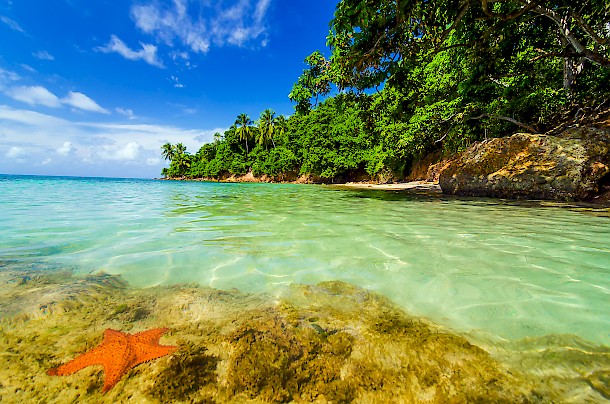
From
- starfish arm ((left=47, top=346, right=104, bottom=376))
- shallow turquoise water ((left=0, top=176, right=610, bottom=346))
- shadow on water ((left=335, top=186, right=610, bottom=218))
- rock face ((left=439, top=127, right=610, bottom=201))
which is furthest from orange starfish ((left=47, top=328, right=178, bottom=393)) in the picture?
rock face ((left=439, top=127, right=610, bottom=201))

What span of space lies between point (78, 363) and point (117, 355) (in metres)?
0.17

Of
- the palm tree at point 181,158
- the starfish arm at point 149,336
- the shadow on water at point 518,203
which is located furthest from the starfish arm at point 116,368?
the palm tree at point 181,158

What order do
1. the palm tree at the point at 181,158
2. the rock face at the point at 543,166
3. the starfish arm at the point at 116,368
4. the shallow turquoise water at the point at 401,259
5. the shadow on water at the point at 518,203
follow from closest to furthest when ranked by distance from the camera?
the starfish arm at the point at 116,368
the shallow turquoise water at the point at 401,259
the shadow on water at the point at 518,203
the rock face at the point at 543,166
the palm tree at the point at 181,158

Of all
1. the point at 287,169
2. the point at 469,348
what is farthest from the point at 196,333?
the point at 287,169

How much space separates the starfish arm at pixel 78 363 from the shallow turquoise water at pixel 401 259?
1.14 metres

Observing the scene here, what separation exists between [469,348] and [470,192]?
11.4m

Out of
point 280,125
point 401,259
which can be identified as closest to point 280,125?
→ point 280,125

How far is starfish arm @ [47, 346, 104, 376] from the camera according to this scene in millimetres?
1293

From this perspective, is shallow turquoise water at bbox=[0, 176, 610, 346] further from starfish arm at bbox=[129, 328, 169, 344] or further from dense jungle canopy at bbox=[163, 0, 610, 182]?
dense jungle canopy at bbox=[163, 0, 610, 182]

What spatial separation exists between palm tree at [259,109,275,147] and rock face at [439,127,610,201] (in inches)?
1911

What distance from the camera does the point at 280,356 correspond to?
1.48 metres

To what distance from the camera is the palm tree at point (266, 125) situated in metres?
55.9

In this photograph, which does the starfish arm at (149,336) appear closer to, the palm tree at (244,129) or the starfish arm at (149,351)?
the starfish arm at (149,351)

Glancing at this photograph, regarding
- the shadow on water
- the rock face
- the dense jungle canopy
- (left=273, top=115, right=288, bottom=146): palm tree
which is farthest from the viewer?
(left=273, top=115, right=288, bottom=146): palm tree
